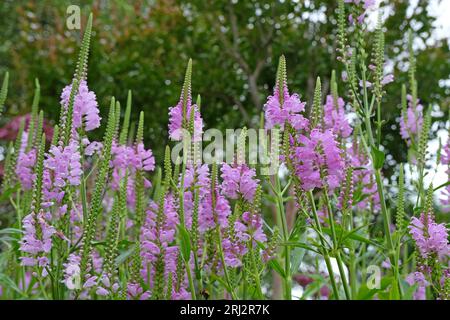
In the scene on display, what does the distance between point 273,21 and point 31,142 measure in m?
6.50

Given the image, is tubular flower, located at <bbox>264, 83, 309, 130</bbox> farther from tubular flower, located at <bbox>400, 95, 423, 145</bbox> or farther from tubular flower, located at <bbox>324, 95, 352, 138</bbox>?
tubular flower, located at <bbox>400, 95, 423, 145</bbox>

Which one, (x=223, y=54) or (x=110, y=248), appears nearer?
(x=110, y=248)

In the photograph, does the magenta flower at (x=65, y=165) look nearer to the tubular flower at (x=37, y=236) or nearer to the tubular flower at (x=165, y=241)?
the tubular flower at (x=37, y=236)

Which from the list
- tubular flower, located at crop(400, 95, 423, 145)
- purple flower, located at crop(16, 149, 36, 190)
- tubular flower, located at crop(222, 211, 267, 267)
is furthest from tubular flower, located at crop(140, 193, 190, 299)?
tubular flower, located at crop(400, 95, 423, 145)

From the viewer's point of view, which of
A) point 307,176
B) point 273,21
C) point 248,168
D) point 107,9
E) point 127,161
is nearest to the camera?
point 307,176

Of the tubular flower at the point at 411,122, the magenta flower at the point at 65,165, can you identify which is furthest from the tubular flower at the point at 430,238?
the magenta flower at the point at 65,165

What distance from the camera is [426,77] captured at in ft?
30.2

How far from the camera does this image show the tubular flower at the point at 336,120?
288 cm

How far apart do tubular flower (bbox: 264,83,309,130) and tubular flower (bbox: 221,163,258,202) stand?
22 centimetres

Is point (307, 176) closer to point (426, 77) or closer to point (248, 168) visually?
point (248, 168)

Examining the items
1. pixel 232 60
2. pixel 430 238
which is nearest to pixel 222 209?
pixel 430 238

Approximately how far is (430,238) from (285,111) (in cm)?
69
